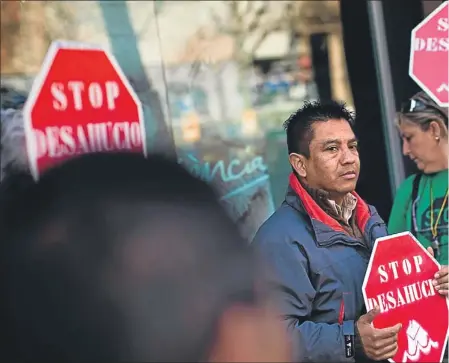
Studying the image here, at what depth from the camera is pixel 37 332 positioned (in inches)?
28.2

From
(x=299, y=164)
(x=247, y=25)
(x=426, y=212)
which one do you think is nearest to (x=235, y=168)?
(x=247, y=25)

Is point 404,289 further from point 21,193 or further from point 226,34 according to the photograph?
point 226,34

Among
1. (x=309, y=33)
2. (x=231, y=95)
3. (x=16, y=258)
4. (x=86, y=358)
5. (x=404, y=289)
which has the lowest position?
(x=404, y=289)

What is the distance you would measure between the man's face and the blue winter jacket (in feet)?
0.40

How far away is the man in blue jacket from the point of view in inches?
84.0

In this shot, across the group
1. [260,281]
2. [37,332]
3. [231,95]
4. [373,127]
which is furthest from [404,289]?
[231,95]

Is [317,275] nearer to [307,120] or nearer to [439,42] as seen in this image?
[307,120]

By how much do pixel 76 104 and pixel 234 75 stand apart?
3219mm

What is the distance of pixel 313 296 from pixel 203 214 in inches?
58.7

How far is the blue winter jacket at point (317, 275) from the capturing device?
2.13m

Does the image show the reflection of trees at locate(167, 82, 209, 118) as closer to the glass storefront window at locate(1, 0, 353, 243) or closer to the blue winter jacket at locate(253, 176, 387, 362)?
the glass storefront window at locate(1, 0, 353, 243)

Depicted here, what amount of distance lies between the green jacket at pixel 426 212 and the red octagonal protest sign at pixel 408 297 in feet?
1.85

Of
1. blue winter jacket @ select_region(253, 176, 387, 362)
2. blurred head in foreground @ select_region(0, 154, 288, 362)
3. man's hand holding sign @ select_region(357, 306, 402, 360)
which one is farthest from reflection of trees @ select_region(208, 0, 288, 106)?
blurred head in foreground @ select_region(0, 154, 288, 362)

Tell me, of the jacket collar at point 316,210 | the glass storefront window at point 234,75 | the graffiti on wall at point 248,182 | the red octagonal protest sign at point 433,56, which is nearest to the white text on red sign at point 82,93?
the jacket collar at point 316,210
